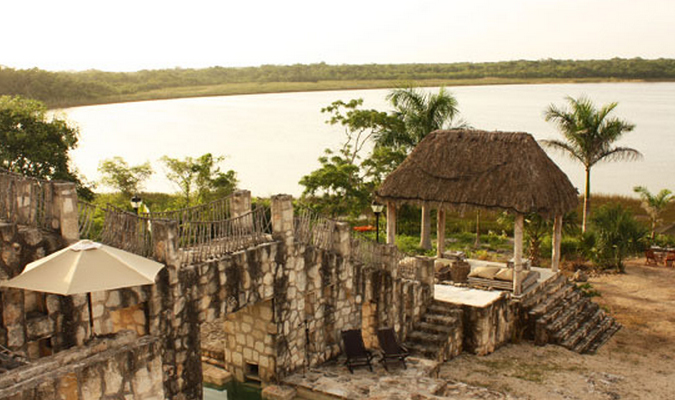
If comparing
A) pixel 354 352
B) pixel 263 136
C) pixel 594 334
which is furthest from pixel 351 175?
pixel 263 136

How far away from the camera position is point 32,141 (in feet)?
81.8

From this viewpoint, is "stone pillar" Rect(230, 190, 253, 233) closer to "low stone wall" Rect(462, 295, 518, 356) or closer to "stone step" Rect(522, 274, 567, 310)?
"low stone wall" Rect(462, 295, 518, 356)

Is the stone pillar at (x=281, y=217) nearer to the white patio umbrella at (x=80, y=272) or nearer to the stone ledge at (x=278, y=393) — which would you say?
the stone ledge at (x=278, y=393)

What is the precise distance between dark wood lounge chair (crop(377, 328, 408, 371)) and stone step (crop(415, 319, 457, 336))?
99.1 inches

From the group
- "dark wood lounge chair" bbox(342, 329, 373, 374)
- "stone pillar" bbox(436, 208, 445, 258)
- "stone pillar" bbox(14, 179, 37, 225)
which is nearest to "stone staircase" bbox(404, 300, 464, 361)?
"dark wood lounge chair" bbox(342, 329, 373, 374)

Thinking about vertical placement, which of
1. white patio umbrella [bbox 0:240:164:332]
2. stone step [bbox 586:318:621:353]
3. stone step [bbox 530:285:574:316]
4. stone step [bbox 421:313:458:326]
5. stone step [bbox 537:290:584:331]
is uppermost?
white patio umbrella [bbox 0:240:164:332]

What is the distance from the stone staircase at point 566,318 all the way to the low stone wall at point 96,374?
12.2 m

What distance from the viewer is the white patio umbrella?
7.34m

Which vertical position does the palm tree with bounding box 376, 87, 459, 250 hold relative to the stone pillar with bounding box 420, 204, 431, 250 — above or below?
above

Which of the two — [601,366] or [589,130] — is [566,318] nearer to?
[601,366]

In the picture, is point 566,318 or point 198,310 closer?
point 198,310

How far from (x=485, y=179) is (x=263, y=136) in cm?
3210

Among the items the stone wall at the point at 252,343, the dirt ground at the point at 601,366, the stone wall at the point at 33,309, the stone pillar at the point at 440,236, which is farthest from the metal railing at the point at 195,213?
the stone pillar at the point at 440,236

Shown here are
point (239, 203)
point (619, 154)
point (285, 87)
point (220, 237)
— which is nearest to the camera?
point (220, 237)
